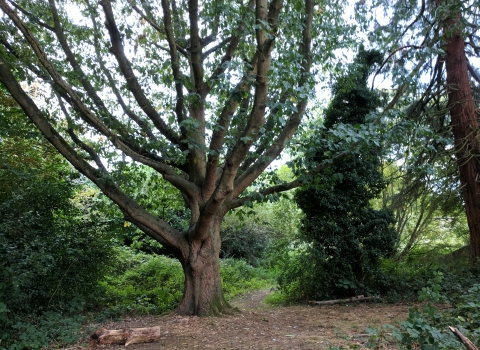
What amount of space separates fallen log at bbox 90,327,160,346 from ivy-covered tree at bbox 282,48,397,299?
4865mm

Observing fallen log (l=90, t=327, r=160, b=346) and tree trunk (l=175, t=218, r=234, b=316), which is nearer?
fallen log (l=90, t=327, r=160, b=346)

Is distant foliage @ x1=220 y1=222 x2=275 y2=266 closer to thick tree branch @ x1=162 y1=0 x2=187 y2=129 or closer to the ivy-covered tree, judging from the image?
the ivy-covered tree

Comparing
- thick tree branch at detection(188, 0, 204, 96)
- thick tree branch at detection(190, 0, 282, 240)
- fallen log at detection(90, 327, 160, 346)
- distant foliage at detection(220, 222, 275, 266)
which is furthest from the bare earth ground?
distant foliage at detection(220, 222, 275, 266)

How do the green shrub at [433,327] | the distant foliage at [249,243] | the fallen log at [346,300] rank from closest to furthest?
the green shrub at [433,327]
the fallen log at [346,300]
the distant foliage at [249,243]

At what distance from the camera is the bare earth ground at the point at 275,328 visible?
4.83 metres

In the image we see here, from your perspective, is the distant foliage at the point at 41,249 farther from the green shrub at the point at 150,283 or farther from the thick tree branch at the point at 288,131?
the thick tree branch at the point at 288,131

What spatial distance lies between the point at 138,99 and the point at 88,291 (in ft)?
13.5

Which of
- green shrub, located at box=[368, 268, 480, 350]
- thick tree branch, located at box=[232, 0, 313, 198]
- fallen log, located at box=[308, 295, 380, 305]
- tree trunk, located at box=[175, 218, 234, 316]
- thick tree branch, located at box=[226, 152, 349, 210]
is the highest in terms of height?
thick tree branch, located at box=[232, 0, 313, 198]

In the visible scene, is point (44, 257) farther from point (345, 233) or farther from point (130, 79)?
point (345, 233)

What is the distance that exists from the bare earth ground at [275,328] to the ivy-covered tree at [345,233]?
36.1 inches

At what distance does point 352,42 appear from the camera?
7.36 meters

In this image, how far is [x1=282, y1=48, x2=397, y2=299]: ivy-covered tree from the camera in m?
9.00

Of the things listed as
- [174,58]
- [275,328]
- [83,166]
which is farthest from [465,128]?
[83,166]

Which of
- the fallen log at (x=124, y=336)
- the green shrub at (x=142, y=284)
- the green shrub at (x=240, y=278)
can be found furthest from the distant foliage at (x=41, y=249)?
the green shrub at (x=240, y=278)
